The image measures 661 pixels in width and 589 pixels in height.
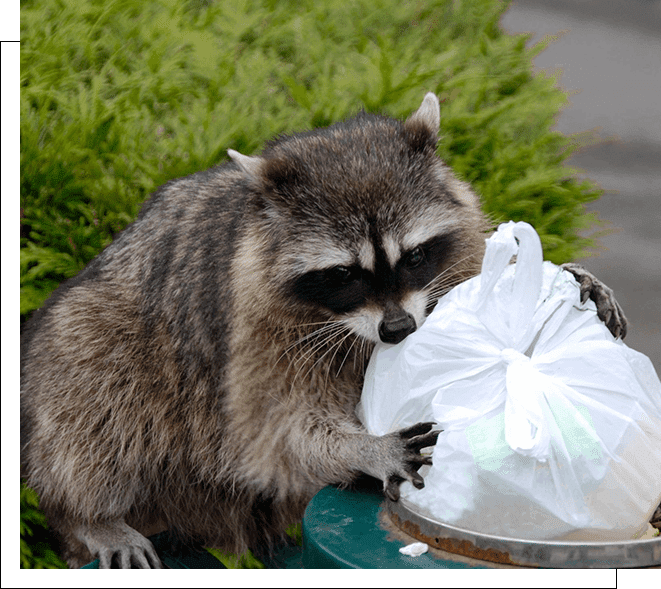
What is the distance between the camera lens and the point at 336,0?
179 inches

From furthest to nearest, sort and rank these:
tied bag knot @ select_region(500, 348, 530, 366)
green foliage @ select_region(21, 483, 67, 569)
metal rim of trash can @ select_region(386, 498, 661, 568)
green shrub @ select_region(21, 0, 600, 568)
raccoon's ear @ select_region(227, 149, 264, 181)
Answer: green shrub @ select_region(21, 0, 600, 568) < green foliage @ select_region(21, 483, 67, 569) < raccoon's ear @ select_region(227, 149, 264, 181) < tied bag knot @ select_region(500, 348, 530, 366) < metal rim of trash can @ select_region(386, 498, 661, 568)

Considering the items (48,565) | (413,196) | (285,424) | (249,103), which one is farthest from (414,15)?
(48,565)

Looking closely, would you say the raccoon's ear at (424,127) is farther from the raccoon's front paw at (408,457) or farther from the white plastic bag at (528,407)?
the raccoon's front paw at (408,457)

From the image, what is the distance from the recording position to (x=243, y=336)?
8.39 feet

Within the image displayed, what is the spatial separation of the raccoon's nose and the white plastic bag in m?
0.04

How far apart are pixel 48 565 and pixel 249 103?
2204mm

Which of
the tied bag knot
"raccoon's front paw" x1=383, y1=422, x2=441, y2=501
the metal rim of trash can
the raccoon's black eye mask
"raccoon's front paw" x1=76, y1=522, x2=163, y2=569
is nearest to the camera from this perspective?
the metal rim of trash can

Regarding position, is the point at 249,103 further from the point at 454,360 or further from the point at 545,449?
the point at 545,449

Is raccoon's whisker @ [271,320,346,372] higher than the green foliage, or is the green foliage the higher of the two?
raccoon's whisker @ [271,320,346,372]

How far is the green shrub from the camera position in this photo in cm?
352

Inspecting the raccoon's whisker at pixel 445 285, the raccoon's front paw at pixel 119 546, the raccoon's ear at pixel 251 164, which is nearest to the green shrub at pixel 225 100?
the raccoon's whisker at pixel 445 285

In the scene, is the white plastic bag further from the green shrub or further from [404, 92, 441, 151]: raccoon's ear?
the green shrub

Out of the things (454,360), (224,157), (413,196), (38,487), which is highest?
(413,196)

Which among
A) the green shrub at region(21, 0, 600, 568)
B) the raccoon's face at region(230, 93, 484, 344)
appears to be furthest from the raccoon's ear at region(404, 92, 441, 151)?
the green shrub at region(21, 0, 600, 568)
